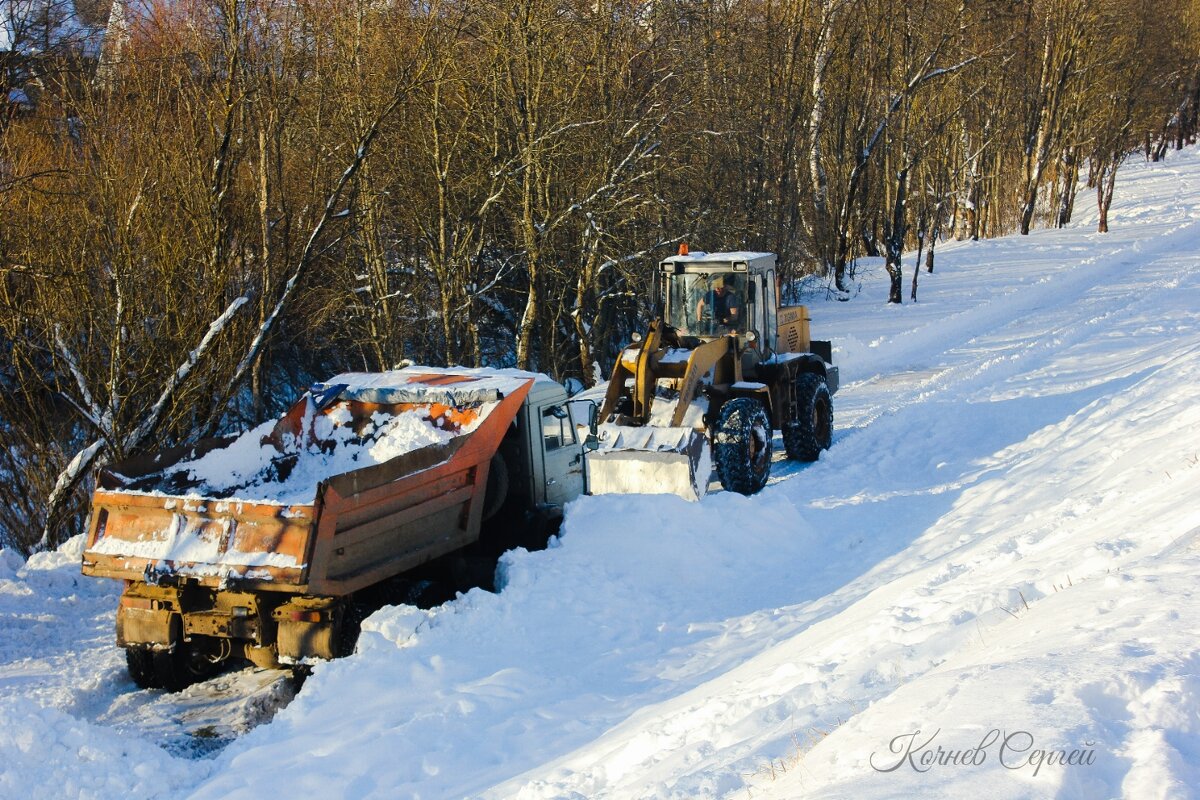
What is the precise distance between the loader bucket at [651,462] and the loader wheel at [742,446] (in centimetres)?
34

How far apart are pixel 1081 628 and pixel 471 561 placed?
16.7ft

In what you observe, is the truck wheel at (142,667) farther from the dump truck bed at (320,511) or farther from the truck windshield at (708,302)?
the truck windshield at (708,302)

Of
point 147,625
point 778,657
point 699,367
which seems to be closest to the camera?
point 778,657

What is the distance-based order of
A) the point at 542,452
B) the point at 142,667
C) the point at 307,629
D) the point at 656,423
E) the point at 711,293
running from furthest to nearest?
the point at 711,293, the point at 656,423, the point at 542,452, the point at 142,667, the point at 307,629

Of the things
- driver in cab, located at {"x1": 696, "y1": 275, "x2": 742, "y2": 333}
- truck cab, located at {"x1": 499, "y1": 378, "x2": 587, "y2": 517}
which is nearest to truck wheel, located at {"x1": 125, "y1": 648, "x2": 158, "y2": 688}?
truck cab, located at {"x1": 499, "y1": 378, "x2": 587, "y2": 517}

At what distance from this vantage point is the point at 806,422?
13398mm

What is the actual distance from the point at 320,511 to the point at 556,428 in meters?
3.22

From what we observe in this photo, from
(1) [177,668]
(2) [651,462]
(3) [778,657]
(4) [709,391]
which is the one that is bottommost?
(1) [177,668]

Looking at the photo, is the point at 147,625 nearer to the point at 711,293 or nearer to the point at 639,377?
the point at 639,377

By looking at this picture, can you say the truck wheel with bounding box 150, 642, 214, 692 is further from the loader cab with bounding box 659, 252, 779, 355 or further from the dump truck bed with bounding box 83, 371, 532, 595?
the loader cab with bounding box 659, 252, 779, 355

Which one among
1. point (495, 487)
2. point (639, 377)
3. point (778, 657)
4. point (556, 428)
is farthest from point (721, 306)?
point (778, 657)

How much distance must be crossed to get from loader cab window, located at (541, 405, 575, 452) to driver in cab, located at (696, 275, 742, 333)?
12.0 feet

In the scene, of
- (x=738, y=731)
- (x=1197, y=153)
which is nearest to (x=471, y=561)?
(x=738, y=731)

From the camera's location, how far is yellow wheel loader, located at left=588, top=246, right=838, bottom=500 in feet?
37.2
